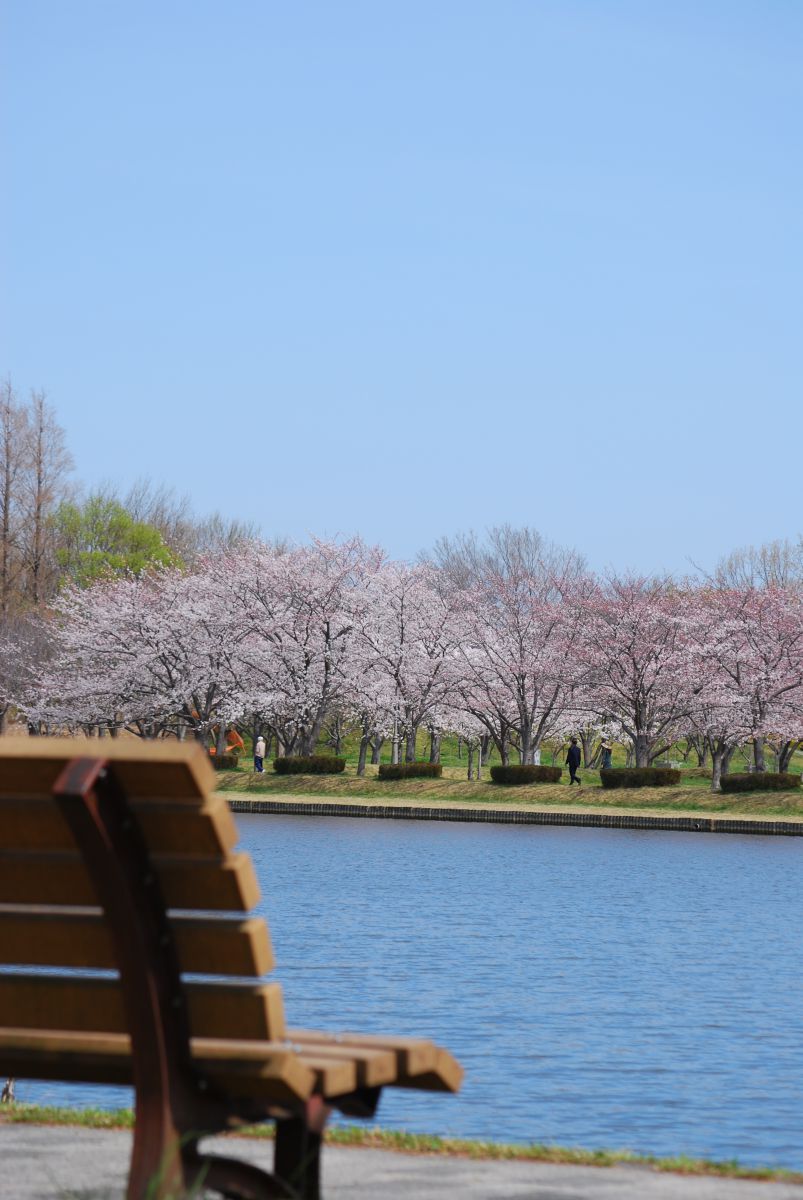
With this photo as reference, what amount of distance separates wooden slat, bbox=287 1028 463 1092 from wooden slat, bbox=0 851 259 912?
0.63m

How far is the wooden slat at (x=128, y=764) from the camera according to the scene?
11.0 ft

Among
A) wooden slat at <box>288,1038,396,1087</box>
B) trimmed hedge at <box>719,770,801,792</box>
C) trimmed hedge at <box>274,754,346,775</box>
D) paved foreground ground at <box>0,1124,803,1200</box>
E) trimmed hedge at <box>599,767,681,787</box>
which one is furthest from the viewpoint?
trimmed hedge at <box>274,754,346,775</box>

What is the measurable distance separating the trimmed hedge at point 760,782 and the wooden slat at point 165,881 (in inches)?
1505

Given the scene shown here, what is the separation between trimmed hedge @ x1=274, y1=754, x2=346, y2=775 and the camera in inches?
1818

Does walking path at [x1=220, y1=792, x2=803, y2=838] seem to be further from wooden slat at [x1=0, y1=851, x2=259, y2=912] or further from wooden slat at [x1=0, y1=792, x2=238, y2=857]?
wooden slat at [x1=0, y1=792, x2=238, y2=857]

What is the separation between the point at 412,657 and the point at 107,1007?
1916 inches

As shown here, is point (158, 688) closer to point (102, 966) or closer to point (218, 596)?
point (218, 596)

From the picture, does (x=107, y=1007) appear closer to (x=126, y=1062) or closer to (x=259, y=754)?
(x=126, y=1062)

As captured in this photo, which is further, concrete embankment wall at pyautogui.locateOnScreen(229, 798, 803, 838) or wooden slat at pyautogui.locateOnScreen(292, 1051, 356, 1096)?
concrete embankment wall at pyautogui.locateOnScreen(229, 798, 803, 838)

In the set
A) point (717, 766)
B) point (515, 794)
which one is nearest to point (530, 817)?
point (515, 794)

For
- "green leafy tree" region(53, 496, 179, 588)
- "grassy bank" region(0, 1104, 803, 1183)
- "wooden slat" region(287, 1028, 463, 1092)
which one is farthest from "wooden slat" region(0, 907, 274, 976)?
"green leafy tree" region(53, 496, 179, 588)

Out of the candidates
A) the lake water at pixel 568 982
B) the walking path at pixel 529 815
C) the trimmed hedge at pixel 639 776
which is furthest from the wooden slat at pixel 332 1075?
the trimmed hedge at pixel 639 776

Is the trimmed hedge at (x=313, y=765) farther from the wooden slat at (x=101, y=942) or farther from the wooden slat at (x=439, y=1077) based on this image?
the wooden slat at (x=101, y=942)

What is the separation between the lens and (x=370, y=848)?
95.6ft
